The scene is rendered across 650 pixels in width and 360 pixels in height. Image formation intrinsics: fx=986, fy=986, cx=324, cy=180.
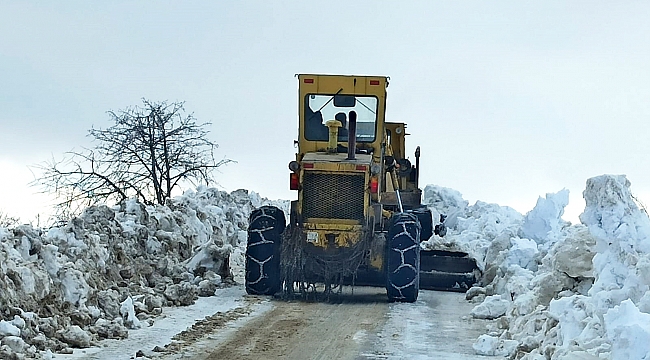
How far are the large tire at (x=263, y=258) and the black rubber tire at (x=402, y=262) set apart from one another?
1.62 m

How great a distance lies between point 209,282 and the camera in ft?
48.3

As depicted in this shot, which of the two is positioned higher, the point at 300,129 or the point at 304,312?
the point at 300,129

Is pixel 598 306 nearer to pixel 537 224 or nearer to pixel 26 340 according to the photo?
pixel 26 340

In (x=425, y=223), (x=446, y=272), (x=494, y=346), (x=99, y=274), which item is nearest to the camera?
(x=494, y=346)

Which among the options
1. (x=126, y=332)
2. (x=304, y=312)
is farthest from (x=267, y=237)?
(x=126, y=332)

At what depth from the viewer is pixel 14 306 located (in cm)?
945

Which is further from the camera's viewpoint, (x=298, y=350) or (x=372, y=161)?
(x=372, y=161)

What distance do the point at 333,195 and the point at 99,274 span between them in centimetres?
353

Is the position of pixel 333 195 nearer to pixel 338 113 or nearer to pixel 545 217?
pixel 338 113

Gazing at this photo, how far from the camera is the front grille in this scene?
14047 millimetres

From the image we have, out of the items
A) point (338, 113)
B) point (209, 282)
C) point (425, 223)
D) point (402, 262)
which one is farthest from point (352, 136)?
point (425, 223)

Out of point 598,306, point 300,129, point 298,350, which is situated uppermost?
point 300,129

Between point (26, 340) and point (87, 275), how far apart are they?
2450mm

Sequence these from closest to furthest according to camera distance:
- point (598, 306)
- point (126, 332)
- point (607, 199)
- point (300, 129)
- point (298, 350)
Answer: point (598, 306) → point (607, 199) → point (298, 350) → point (126, 332) → point (300, 129)
